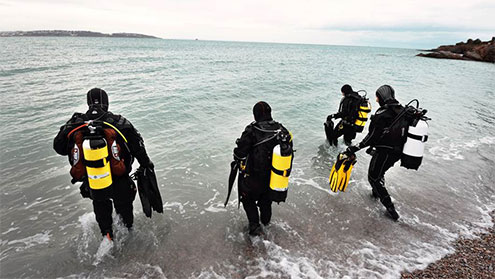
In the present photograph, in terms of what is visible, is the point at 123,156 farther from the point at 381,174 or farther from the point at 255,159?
the point at 381,174

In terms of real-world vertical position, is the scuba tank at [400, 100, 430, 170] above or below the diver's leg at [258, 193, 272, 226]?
above

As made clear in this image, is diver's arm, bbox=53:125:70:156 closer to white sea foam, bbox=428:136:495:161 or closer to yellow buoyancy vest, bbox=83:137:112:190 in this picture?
yellow buoyancy vest, bbox=83:137:112:190

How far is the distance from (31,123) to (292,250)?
11.6 metres

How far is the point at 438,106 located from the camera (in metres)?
15.8

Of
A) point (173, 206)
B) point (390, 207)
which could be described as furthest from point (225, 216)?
point (390, 207)

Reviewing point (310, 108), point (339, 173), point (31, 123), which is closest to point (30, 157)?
point (31, 123)

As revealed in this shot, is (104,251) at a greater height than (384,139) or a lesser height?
lesser

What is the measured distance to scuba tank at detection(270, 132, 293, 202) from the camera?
11.3 feet

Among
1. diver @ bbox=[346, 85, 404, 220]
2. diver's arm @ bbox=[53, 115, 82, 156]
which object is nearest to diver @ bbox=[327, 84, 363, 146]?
diver @ bbox=[346, 85, 404, 220]

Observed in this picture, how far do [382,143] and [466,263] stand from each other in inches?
82.4

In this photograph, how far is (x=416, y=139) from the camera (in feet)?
14.1

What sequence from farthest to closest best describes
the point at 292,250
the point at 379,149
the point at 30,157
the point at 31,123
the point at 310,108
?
the point at 310,108 → the point at 31,123 → the point at 30,157 → the point at 379,149 → the point at 292,250

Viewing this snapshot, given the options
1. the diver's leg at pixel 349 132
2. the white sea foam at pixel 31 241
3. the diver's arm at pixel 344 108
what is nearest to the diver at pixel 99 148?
the white sea foam at pixel 31 241

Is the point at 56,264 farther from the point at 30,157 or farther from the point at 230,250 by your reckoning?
the point at 30,157
